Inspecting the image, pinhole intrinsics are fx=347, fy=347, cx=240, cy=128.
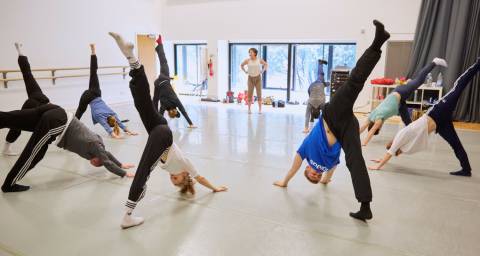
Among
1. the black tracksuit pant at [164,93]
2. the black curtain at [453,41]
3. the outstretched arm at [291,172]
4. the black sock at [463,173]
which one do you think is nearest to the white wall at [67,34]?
the black tracksuit pant at [164,93]

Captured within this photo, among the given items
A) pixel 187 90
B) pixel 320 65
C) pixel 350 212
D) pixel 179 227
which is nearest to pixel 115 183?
pixel 179 227

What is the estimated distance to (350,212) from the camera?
2.98m

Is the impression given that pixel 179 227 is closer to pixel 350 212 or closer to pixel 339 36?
pixel 350 212

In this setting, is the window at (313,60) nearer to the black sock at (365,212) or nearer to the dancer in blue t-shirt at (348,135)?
the dancer in blue t-shirt at (348,135)

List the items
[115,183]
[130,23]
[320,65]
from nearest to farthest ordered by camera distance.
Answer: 1. [115,183]
2. [320,65]
3. [130,23]

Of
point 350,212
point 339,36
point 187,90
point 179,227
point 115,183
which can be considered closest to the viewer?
point 179,227

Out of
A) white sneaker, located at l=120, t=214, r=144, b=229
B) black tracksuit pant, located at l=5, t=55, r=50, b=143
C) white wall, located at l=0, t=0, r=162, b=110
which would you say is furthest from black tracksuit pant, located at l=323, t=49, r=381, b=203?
white wall, located at l=0, t=0, r=162, b=110

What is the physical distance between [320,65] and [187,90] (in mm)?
6378

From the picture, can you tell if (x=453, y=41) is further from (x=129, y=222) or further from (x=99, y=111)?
(x=129, y=222)

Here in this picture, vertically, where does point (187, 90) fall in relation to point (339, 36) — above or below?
below

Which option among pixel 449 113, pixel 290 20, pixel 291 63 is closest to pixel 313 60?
pixel 291 63

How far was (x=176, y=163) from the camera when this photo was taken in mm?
2902

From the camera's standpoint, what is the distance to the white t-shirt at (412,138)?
12.4 ft

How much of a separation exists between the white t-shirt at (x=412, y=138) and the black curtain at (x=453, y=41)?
3.78 metres
